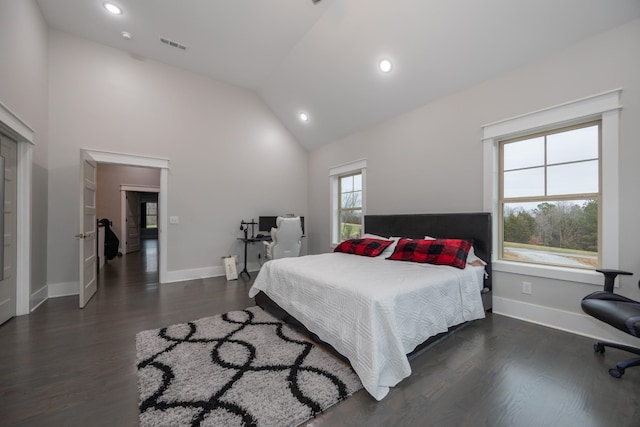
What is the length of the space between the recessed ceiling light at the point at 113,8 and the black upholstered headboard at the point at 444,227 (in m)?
4.45

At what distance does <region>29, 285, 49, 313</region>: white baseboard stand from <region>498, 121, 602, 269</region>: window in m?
5.54

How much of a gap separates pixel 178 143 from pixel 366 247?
12.1ft

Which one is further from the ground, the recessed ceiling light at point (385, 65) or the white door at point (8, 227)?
the recessed ceiling light at point (385, 65)

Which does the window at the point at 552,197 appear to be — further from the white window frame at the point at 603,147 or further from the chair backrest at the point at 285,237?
the chair backrest at the point at 285,237

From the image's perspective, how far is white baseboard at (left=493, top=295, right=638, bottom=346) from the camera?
2.14 meters

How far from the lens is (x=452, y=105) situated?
3.22 m

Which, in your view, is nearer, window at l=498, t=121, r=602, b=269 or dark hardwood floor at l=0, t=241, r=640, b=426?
dark hardwood floor at l=0, t=241, r=640, b=426

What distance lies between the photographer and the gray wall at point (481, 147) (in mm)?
2082

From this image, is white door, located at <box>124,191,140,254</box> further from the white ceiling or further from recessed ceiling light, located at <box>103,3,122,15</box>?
recessed ceiling light, located at <box>103,3,122,15</box>

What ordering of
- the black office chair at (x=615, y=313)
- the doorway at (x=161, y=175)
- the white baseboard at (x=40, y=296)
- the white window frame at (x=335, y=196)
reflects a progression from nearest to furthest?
the black office chair at (x=615, y=313)
the white baseboard at (x=40, y=296)
the doorway at (x=161, y=175)
the white window frame at (x=335, y=196)

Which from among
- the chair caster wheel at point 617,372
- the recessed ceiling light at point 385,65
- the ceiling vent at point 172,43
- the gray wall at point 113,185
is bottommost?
the chair caster wheel at point 617,372

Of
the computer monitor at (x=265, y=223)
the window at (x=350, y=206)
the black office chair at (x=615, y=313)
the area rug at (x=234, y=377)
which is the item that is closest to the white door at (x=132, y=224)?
the computer monitor at (x=265, y=223)

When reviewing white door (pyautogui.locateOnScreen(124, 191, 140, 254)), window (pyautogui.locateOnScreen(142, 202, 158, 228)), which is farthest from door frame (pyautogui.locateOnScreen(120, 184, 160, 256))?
window (pyautogui.locateOnScreen(142, 202, 158, 228))

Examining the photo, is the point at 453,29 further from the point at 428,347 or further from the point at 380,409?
the point at 380,409
